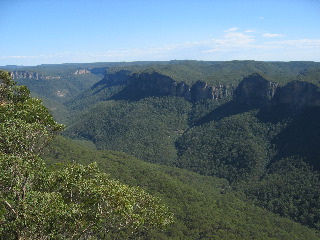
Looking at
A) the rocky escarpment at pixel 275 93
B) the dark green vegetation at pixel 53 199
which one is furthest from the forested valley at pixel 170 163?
the rocky escarpment at pixel 275 93

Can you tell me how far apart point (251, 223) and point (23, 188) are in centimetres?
5427

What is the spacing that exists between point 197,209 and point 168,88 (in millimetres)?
113118

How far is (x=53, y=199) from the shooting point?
42.6 ft

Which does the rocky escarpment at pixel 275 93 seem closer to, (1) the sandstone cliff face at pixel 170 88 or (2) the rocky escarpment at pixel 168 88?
(1) the sandstone cliff face at pixel 170 88

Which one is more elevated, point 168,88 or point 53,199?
point 168,88

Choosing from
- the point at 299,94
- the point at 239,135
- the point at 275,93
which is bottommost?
the point at 239,135

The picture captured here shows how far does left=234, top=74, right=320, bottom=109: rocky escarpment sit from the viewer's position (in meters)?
99.4

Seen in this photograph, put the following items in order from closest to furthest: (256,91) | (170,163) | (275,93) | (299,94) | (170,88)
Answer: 1. (299,94)
2. (170,163)
3. (275,93)
4. (256,91)
5. (170,88)

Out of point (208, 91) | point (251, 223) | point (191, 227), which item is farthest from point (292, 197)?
point (208, 91)

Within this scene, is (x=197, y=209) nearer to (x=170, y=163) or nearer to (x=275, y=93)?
(x=170, y=163)

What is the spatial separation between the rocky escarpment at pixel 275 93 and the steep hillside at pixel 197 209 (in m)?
48.2

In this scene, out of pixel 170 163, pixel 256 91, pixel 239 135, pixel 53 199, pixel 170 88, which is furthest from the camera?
pixel 170 88

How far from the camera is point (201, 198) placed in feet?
209

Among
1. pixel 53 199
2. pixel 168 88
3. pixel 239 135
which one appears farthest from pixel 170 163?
pixel 53 199
